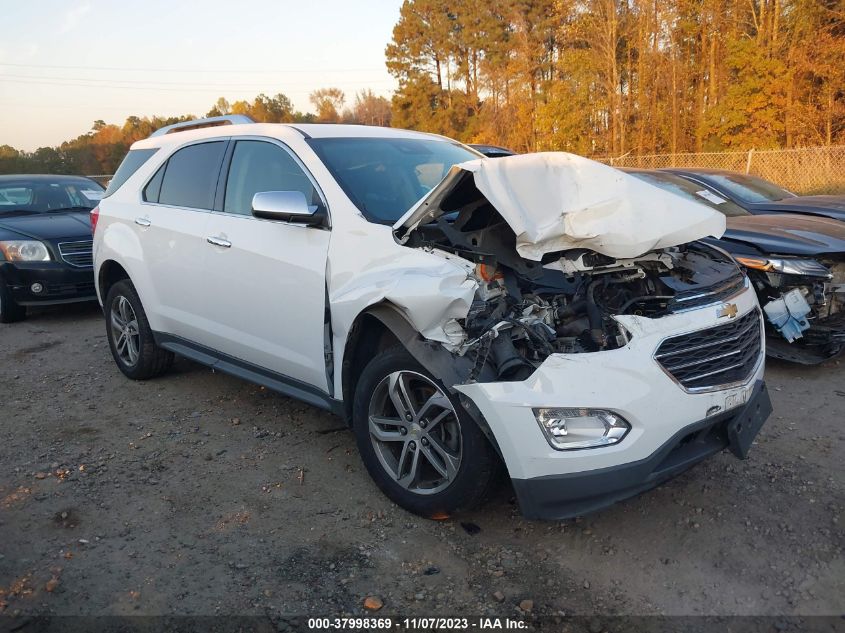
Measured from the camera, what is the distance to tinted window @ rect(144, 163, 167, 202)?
495 centimetres

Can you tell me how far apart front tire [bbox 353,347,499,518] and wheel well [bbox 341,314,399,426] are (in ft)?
0.45

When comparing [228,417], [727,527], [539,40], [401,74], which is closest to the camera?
[727,527]

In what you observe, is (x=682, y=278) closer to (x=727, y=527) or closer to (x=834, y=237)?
(x=727, y=527)

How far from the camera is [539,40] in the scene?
34812 mm

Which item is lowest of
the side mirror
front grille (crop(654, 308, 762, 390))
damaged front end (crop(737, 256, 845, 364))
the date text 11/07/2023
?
the date text 11/07/2023

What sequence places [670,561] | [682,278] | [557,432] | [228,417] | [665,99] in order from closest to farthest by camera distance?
[557,432] < [670,561] < [682,278] < [228,417] < [665,99]

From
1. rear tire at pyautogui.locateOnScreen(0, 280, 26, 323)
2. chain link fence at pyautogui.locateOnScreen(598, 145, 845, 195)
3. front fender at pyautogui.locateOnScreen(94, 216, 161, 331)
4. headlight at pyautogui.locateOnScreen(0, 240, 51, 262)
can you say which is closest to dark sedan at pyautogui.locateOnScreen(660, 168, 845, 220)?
front fender at pyautogui.locateOnScreen(94, 216, 161, 331)

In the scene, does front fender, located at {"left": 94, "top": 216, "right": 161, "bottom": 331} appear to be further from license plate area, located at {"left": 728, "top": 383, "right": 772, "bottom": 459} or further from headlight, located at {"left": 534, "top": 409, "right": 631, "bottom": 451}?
license plate area, located at {"left": 728, "top": 383, "right": 772, "bottom": 459}

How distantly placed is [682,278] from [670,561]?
52.6 inches

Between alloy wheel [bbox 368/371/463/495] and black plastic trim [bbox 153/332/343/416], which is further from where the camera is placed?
black plastic trim [bbox 153/332/343/416]

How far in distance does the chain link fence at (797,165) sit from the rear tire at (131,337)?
13.7m

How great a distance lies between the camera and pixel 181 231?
14.7 ft

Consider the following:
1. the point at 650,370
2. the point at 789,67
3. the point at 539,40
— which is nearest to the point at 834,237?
the point at 650,370

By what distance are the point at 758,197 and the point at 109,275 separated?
6532 millimetres
